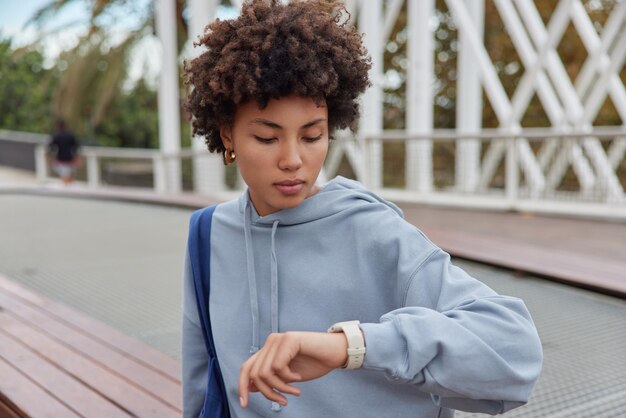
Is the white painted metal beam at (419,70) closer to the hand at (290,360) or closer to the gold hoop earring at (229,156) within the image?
the gold hoop earring at (229,156)

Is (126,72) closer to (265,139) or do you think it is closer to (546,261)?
(546,261)

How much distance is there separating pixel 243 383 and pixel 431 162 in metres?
8.12

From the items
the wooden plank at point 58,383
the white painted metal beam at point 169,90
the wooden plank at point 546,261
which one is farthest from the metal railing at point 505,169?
the wooden plank at point 58,383

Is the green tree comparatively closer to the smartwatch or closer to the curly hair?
the curly hair

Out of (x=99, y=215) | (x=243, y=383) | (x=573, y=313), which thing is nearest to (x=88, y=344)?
(x=243, y=383)

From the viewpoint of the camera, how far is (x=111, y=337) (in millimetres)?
3078

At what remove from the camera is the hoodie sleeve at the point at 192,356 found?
157 centimetres

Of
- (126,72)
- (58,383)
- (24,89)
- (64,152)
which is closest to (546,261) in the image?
(58,383)

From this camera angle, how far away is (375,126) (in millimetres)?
10312

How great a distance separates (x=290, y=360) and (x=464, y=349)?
254 mm

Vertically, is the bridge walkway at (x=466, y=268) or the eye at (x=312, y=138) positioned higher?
the eye at (x=312, y=138)

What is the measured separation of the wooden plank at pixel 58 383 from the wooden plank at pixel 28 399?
0.02m

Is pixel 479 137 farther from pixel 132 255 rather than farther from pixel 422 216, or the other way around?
pixel 132 255

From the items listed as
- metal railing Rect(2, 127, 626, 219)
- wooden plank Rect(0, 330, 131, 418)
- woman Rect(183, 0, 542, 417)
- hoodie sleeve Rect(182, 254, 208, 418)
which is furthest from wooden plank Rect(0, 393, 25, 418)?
metal railing Rect(2, 127, 626, 219)
